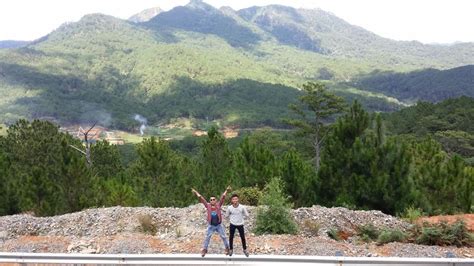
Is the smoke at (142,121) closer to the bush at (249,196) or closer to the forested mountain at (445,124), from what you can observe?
the forested mountain at (445,124)

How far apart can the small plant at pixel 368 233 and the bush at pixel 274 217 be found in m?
1.86

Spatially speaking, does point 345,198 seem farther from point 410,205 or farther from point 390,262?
point 390,262

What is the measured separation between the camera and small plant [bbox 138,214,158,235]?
40.9 ft

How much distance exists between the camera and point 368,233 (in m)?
11.9

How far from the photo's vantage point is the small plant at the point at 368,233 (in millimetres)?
11531

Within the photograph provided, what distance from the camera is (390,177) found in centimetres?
1582

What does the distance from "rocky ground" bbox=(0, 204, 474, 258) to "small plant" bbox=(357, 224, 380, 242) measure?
20 cm

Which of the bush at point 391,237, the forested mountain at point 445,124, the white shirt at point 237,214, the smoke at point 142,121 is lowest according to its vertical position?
the smoke at point 142,121

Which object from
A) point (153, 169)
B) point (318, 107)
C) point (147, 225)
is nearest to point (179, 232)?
point (147, 225)

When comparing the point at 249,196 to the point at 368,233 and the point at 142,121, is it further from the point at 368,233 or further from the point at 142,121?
the point at 142,121

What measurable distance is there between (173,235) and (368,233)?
5.41 metres

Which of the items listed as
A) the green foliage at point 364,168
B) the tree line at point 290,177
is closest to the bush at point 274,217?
the tree line at point 290,177

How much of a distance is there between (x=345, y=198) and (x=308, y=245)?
6471 mm

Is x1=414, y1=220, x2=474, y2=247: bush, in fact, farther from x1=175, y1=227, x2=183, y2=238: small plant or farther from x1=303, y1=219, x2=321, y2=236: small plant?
x1=175, y1=227, x2=183, y2=238: small plant
